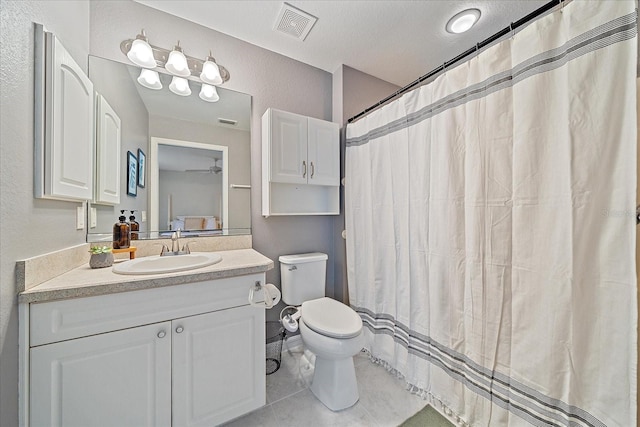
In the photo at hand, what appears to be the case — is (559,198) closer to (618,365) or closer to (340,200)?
(618,365)

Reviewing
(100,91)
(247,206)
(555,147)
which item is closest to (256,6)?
(100,91)

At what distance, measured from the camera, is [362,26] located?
160cm

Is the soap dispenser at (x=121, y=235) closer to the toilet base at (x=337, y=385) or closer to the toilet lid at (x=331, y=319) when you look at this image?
the toilet lid at (x=331, y=319)

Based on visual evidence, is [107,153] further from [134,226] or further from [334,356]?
[334,356]

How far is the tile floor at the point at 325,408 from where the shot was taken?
1.21 metres

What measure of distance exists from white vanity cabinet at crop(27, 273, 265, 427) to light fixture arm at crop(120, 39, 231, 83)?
1.44 metres

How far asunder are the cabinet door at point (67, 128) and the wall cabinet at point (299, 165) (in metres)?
0.94

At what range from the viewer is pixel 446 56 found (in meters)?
1.92

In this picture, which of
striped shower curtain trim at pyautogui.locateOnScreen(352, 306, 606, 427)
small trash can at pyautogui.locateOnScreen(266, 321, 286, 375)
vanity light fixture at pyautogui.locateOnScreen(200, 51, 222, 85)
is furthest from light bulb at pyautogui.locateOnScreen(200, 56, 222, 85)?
striped shower curtain trim at pyautogui.locateOnScreen(352, 306, 606, 427)

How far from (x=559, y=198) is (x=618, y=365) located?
56cm

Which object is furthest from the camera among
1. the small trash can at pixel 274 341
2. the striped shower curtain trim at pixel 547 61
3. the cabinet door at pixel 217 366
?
the small trash can at pixel 274 341

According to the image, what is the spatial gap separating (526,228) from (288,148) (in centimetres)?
145

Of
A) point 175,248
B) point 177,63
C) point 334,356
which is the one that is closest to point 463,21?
point 177,63

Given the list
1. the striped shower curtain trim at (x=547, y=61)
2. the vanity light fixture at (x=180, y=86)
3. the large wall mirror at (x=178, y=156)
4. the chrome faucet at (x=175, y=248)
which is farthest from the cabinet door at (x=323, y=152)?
the chrome faucet at (x=175, y=248)
